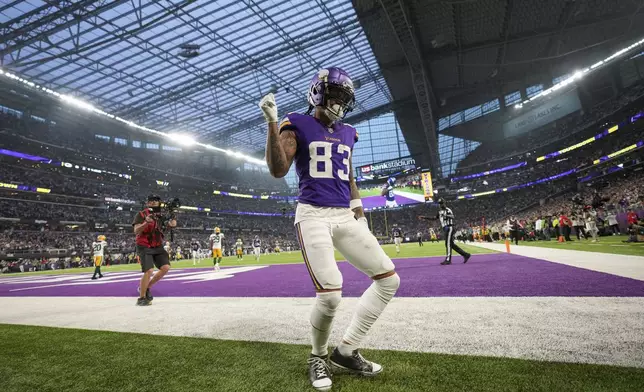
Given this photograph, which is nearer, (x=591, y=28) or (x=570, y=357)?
(x=570, y=357)

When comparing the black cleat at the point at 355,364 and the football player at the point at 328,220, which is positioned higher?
the football player at the point at 328,220

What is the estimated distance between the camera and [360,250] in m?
2.36

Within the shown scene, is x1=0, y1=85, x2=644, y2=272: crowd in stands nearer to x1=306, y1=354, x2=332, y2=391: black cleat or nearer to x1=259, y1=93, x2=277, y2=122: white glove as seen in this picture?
x1=306, y1=354, x2=332, y2=391: black cleat

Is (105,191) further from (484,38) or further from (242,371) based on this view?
(242,371)

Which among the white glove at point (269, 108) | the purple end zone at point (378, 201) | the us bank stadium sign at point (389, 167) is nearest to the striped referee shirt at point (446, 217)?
the white glove at point (269, 108)

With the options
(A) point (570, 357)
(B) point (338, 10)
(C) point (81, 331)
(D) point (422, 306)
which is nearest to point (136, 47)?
(B) point (338, 10)

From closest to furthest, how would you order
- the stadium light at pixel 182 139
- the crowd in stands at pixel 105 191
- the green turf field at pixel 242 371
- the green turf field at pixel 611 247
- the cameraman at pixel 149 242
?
the green turf field at pixel 242 371
the cameraman at pixel 149 242
the green turf field at pixel 611 247
the crowd in stands at pixel 105 191
the stadium light at pixel 182 139

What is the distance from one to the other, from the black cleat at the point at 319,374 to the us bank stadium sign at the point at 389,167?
4617 cm

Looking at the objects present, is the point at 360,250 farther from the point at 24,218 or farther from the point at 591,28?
the point at 24,218

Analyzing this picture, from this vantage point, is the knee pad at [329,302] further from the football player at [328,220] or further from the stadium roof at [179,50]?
the stadium roof at [179,50]

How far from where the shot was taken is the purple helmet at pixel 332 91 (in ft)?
8.34

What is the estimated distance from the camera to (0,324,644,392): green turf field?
5.96 feet

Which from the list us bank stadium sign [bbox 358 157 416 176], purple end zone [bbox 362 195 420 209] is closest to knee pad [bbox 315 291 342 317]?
purple end zone [bbox 362 195 420 209]

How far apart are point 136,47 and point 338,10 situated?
14.4 metres
